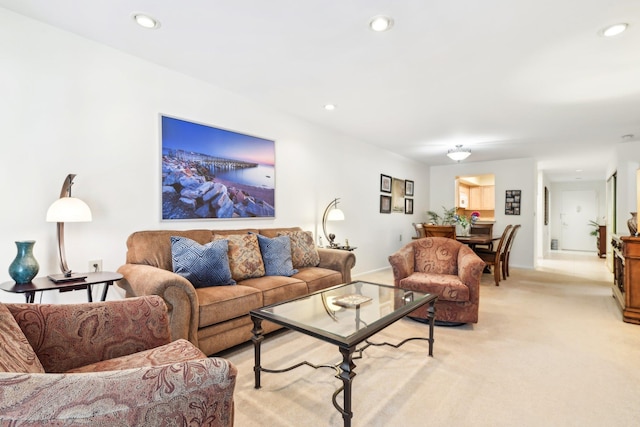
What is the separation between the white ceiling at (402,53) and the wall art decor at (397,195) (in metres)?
2.17

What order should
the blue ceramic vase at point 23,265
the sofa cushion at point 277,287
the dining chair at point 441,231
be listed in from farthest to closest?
the dining chair at point 441,231 → the sofa cushion at point 277,287 → the blue ceramic vase at point 23,265

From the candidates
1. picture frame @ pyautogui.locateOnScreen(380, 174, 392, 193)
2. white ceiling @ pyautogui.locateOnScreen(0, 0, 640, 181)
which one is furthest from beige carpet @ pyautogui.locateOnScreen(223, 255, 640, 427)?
picture frame @ pyautogui.locateOnScreen(380, 174, 392, 193)

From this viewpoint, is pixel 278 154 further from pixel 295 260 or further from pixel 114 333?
pixel 114 333

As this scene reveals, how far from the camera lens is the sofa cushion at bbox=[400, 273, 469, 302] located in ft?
9.48

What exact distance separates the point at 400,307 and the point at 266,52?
2196 mm

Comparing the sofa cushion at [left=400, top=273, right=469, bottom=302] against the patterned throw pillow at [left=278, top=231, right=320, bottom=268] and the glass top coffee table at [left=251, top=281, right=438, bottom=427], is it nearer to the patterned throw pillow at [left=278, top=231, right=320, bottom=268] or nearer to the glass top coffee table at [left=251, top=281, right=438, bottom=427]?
the glass top coffee table at [left=251, top=281, right=438, bottom=427]

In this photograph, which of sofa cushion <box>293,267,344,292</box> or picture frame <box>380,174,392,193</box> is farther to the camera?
picture frame <box>380,174,392,193</box>

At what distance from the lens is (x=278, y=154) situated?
3.90 m

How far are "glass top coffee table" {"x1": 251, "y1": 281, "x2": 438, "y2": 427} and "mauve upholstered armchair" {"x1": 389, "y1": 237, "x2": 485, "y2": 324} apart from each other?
559mm

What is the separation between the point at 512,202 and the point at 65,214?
7526 millimetres

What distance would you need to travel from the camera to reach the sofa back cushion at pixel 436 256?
3.37m

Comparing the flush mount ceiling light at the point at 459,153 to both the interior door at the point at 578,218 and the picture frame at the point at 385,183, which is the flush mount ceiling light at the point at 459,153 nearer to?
the picture frame at the point at 385,183

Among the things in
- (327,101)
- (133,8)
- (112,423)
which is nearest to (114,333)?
(112,423)

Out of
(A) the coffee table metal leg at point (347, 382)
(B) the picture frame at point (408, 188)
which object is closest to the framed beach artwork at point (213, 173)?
(A) the coffee table metal leg at point (347, 382)
